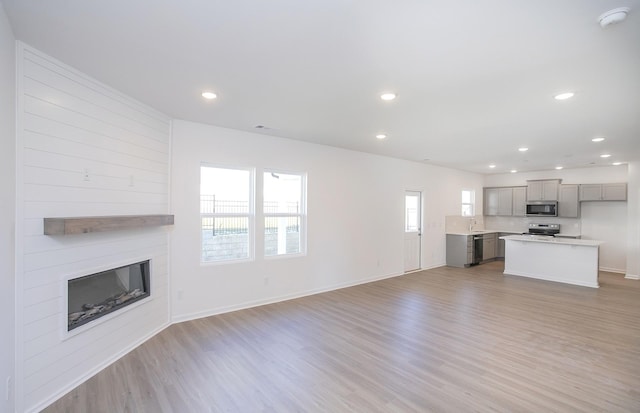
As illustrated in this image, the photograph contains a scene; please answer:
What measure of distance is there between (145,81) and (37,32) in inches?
31.9

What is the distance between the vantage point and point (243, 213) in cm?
467

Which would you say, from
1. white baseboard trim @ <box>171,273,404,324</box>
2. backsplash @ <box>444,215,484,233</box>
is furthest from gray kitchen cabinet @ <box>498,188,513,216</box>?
white baseboard trim @ <box>171,273,404,324</box>

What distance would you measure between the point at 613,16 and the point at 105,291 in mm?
4543

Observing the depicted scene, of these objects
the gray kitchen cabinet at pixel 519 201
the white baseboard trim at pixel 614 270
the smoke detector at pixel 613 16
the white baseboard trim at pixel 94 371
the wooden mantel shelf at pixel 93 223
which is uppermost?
the smoke detector at pixel 613 16

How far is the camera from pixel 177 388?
2.57m

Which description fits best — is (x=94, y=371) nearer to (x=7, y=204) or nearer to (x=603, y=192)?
(x=7, y=204)

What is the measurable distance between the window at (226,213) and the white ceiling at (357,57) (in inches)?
33.3

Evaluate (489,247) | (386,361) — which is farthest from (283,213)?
(489,247)

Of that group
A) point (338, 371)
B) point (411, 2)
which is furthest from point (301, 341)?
point (411, 2)

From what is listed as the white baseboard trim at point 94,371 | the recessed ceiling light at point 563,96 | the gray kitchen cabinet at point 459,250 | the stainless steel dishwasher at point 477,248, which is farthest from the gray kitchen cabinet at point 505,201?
the white baseboard trim at point 94,371

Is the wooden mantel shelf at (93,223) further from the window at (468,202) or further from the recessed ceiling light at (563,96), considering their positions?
the window at (468,202)

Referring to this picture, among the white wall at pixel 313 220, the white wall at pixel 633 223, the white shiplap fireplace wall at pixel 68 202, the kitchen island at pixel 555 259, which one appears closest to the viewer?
the white shiplap fireplace wall at pixel 68 202

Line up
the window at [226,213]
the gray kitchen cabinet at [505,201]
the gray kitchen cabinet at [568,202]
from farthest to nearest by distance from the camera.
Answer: the gray kitchen cabinet at [505,201], the gray kitchen cabinet at [568,202], the window at [226,213]

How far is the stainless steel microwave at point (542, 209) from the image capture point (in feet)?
26.9
